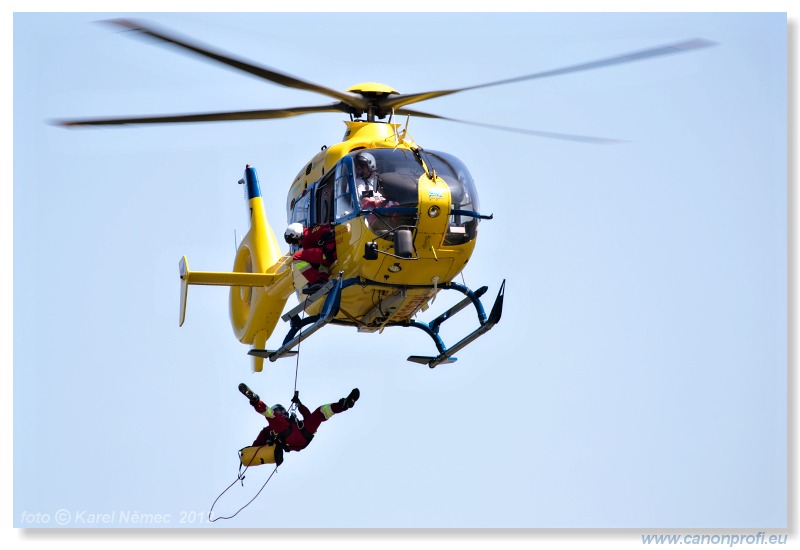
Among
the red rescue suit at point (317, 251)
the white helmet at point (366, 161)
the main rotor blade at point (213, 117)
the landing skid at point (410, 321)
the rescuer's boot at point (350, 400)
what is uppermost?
the main rotor blade at point (213, 117)

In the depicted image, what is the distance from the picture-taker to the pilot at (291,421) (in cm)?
2100

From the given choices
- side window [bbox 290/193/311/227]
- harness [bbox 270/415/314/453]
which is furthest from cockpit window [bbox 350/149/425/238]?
harness [bbox 270/415/314/453]

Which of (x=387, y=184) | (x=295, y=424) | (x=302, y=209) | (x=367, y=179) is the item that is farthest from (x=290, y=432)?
(x=387, y=184)

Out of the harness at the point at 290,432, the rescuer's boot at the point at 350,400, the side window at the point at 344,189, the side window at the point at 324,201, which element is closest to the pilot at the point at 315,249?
the side window at the point at 324,201

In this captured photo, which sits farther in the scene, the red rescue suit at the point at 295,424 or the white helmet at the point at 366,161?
the red rescue suit at the point at 295,424

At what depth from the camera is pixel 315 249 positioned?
20062mm

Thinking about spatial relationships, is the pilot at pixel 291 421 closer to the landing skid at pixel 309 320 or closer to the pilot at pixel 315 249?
the landing skid at pixel 309 320

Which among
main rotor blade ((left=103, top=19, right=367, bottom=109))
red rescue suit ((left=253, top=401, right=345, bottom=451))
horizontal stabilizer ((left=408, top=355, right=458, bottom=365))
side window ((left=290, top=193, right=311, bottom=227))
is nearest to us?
main rotor blade ((left=103, top=19, right=367, bottom=109))

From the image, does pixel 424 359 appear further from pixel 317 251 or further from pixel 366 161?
pixel 366 161

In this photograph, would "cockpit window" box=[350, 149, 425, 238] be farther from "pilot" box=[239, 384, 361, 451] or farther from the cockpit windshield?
"pilot" box=[239, 384, 361, 451]

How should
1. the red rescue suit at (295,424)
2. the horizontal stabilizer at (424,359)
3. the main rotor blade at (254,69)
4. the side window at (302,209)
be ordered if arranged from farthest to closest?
→ 1. the horizontal stabilizer at (424,359)
2. the red rescue suit at (295,424)
3. the side window at (302,209)
4. the main rotor blade at (254,69)

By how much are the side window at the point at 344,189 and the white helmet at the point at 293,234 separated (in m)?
0.56

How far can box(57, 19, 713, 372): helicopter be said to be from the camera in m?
19.1

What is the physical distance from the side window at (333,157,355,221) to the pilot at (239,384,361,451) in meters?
2.70
